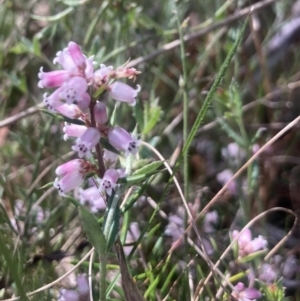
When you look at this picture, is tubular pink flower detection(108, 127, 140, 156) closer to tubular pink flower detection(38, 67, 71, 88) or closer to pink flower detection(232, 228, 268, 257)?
tubular pink flower detection(38, 67, 71, 88)

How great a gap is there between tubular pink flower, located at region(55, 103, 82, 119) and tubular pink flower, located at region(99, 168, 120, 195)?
0.34 feet

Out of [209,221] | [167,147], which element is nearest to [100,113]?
[209,221]

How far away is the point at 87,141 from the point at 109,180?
7 centimetres

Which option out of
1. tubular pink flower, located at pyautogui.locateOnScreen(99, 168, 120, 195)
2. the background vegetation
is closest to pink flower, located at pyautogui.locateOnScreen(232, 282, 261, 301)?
the background vegetation

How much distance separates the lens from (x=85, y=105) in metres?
0.81

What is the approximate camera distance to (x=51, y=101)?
824mm

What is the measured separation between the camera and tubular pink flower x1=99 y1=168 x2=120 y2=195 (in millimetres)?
822

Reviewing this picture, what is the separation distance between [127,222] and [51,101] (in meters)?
0.33

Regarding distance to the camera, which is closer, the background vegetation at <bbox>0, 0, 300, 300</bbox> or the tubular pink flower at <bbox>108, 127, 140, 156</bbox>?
the tubular pink flower at <bbox>108, 127, 140, 156</bbox>

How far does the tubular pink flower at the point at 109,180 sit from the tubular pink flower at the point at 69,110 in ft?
0.34

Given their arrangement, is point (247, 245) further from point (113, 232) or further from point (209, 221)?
point (113, 232)

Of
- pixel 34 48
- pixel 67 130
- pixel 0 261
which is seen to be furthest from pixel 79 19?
pixel 67 130

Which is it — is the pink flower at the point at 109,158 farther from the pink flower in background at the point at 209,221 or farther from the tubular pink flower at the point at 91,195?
the pink flower in background at the point at 209,221

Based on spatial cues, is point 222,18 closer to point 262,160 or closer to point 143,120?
point 262,160
